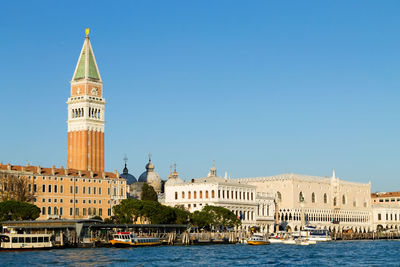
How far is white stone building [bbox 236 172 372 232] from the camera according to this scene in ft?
433

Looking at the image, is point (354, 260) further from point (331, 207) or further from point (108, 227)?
point (331, 207)

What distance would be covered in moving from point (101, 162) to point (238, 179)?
29.7 metres

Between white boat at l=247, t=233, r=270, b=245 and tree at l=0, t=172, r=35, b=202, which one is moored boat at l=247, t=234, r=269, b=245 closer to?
white boat at l=247, t=233, r=270, b=245

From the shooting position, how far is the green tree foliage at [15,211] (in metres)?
82.4

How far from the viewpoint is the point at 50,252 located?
6762 centimetres


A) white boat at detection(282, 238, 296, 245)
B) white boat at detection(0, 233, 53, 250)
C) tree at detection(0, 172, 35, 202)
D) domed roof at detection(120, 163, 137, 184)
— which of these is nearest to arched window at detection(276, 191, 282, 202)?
domed roof at detection(120, 163, 137, 184)

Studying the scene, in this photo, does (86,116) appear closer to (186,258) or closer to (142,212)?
(142,212)

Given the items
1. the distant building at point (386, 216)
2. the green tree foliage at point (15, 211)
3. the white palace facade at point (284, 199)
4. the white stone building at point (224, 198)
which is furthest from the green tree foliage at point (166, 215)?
the distant building at point (386, 216)

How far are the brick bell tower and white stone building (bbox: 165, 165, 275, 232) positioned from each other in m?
14.1

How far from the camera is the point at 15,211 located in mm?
83750

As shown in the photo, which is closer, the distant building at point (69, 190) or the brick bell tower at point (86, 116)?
the distant building at point (69, 190)

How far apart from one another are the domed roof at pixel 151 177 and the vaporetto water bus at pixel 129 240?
58.6m

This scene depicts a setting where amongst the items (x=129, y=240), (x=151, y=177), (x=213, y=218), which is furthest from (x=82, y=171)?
(x=151, y=177)

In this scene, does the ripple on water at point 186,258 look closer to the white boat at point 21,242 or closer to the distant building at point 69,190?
the white boat at point 21,242
